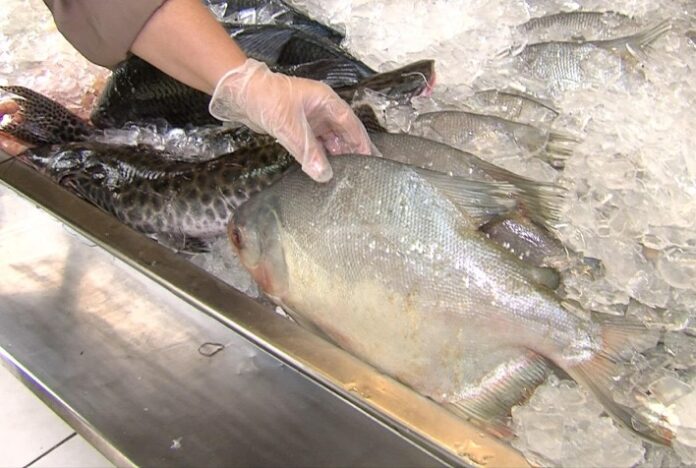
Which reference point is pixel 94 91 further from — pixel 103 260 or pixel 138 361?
pixel 138 361

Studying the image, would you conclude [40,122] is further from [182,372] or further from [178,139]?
[182,372]

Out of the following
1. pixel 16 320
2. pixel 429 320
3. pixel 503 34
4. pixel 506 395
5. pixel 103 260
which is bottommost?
pixel 16 320

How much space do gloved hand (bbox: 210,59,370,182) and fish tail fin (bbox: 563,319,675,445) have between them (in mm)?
745

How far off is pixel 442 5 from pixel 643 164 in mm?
1128

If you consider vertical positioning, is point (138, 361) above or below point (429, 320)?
below

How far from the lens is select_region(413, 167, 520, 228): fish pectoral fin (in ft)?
5.30

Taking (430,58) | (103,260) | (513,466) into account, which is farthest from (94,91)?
(513,466)

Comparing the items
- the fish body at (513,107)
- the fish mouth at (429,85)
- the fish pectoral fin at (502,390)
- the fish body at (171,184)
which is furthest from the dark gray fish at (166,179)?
the fish pectoral fin at (502,390)

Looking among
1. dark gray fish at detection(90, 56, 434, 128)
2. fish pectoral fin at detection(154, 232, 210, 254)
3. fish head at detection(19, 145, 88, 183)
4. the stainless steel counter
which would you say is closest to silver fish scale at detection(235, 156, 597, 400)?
the stainless steel counter

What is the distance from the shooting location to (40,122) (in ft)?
8.19

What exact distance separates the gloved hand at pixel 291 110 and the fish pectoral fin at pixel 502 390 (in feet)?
2.04

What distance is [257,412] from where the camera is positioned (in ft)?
5.07

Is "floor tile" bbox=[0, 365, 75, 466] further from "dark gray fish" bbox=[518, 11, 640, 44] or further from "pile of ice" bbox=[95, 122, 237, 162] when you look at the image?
"dark gray fish" bbox=[518, 11, 640, 44]

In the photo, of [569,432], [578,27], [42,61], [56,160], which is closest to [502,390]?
[569,432]
